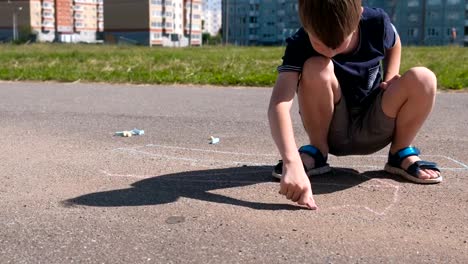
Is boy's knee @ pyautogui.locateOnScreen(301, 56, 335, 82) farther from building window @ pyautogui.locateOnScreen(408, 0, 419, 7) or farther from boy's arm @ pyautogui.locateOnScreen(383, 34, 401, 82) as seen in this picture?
building window @ pyautogui.locateOnScreen(408, 0, 419, 7)

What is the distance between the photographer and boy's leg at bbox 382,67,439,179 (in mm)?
2738

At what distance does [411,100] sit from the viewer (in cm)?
Answer: 278

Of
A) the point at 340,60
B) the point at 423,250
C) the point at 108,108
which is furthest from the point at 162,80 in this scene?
the point at 423,250

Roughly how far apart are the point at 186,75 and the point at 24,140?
591 centimetres

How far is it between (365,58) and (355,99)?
0.69ft

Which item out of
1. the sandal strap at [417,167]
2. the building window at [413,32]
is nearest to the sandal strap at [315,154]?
the sandal strap at [417,167]

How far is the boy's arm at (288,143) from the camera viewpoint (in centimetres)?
231

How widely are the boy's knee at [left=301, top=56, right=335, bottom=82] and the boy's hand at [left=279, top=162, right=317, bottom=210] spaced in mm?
482

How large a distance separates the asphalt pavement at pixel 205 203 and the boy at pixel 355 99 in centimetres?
15

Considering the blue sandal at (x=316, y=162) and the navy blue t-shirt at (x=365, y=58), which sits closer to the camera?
the navy blue t-shirt at (x=365, y=58)

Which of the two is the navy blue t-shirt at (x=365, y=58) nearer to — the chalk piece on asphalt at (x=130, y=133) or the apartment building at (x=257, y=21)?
the chalk piece on asphalt at (x=130, y=133)

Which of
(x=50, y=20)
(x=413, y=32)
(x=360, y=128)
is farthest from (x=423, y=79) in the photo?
(x=50, y=20)

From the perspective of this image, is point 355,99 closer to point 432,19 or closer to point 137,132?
point 137,132

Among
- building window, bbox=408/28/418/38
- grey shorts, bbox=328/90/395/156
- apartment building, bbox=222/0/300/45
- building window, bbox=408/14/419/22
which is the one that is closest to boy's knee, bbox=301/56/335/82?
grey shorts, bbox=328/90/395/156
